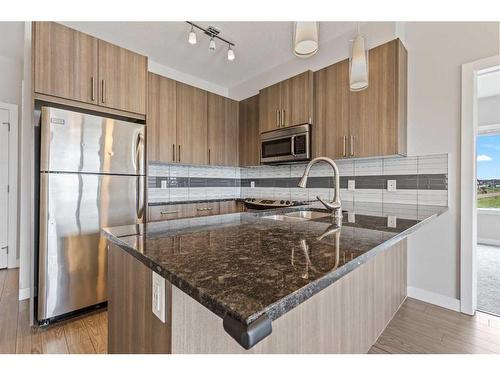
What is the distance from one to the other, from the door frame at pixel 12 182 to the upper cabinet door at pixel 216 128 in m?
2.37

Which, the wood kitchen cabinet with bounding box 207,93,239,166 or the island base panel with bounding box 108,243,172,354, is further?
the wood kitchen cabinet with bounding box 207,93,239,166

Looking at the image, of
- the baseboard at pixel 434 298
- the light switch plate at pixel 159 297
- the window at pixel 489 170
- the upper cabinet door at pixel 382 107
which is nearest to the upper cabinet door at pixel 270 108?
the upper cabinet door at pixel 382 107

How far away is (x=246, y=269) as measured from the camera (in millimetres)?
589

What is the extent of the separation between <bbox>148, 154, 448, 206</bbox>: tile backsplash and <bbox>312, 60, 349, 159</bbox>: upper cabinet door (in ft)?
1.00

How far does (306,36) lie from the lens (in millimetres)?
1202

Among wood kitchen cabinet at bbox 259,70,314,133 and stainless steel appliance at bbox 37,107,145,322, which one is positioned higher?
wood kitchen cabinet at bbox 259,70,314,133

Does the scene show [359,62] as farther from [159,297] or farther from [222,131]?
[222,131]

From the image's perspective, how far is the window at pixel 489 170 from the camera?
4398mm

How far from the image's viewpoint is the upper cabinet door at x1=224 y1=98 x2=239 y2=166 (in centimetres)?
347

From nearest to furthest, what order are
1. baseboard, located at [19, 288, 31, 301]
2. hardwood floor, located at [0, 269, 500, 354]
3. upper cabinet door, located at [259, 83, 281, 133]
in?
1. hardwood floor, located at [0, 269, 500, 354]
2. baseboard, located at [19, 288, 31, 301]
3. upper cabinet door, located at [259, 83, 281, 133]

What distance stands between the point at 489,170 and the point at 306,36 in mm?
5149

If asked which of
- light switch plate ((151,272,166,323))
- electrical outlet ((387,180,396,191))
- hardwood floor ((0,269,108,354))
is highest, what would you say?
electrical outlet ((387,180,396,191))

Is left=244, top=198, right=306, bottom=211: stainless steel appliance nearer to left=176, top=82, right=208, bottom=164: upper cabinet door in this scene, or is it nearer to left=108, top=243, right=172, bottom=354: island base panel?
left=176, top=82, right=208, bottom=164: upper cabinet door

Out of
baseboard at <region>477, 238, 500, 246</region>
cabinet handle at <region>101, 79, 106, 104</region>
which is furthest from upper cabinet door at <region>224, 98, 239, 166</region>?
baseboard at <region>477, 238, 500, 246</region>
